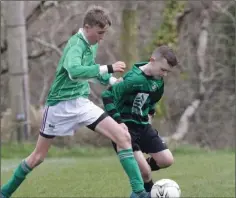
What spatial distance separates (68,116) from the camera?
7652 millimetres

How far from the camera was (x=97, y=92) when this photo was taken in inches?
879

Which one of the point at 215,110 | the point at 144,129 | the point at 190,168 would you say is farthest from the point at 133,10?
the point at 144,129

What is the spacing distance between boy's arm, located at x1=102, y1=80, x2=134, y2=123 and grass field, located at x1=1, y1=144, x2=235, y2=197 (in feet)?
5.25

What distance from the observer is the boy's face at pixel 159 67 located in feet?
25.7

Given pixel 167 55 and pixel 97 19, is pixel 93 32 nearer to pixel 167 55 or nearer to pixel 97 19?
pixel 97 19

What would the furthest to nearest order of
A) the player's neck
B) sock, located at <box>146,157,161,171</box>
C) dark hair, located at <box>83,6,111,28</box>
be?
sock, located at <box>146,157,161,171</box> < the player's neck < dark hair, located at <box>83,6,111,28</box>

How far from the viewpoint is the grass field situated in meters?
9.47

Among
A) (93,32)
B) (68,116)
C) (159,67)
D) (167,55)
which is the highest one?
(93,32)

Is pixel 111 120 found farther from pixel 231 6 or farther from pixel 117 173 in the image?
pixel 231 6

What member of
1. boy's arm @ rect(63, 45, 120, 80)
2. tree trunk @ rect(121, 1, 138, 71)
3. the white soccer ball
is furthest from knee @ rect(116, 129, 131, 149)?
tree trunk @ rect(121, 1, 138, 71)

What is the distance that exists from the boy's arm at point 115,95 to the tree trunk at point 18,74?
877 cm

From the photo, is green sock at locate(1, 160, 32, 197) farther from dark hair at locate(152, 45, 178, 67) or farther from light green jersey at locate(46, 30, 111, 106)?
dark hair at locate(152, 45, 178, 67)

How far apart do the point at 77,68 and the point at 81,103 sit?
55 cm

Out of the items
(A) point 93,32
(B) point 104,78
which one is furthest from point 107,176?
(A) point 93,32
